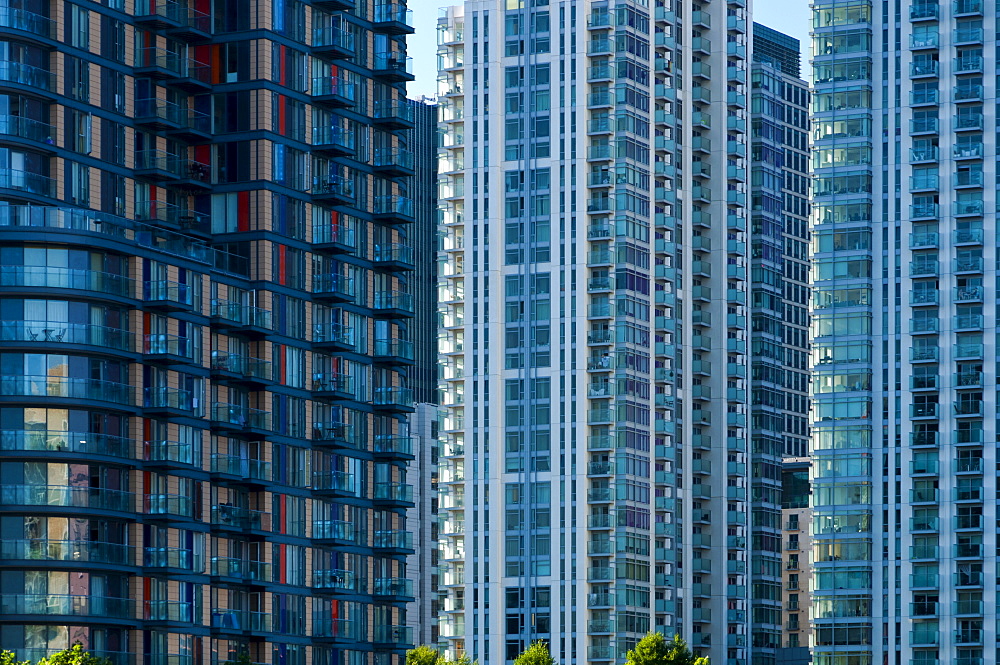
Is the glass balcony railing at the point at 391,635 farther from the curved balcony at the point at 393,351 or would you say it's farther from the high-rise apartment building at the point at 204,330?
the curved balcony at the point at 393,351

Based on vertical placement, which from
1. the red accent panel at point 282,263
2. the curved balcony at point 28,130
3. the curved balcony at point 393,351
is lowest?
the curved balcony at point 393,351

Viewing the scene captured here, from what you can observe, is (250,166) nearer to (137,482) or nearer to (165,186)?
(165,186)

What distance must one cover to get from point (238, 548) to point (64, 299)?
24724mm

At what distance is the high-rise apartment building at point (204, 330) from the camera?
14875 centimetres

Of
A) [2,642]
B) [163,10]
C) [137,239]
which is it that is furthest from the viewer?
[163,10]

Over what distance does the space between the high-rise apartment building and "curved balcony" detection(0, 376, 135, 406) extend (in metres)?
0.18

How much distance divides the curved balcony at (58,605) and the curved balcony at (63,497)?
5.47 meters

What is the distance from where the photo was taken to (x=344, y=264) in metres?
180

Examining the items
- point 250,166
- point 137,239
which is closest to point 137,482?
point 137,239

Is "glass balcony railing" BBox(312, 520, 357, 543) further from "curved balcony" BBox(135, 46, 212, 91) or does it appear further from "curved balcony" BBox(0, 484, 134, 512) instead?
"curved balcony" BBox(135, 46, 212, 91)

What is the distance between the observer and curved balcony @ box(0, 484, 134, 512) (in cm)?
14650

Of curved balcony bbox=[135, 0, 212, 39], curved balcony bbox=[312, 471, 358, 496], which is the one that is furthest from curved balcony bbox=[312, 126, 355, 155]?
curved balcony bbox=[312, 471, 358, 496]

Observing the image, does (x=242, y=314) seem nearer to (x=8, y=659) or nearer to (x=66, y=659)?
(x=8, y=659)

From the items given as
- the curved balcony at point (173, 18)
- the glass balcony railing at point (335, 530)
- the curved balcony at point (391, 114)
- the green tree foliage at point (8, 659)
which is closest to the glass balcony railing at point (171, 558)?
the green tree foliage at point (8, 659)
